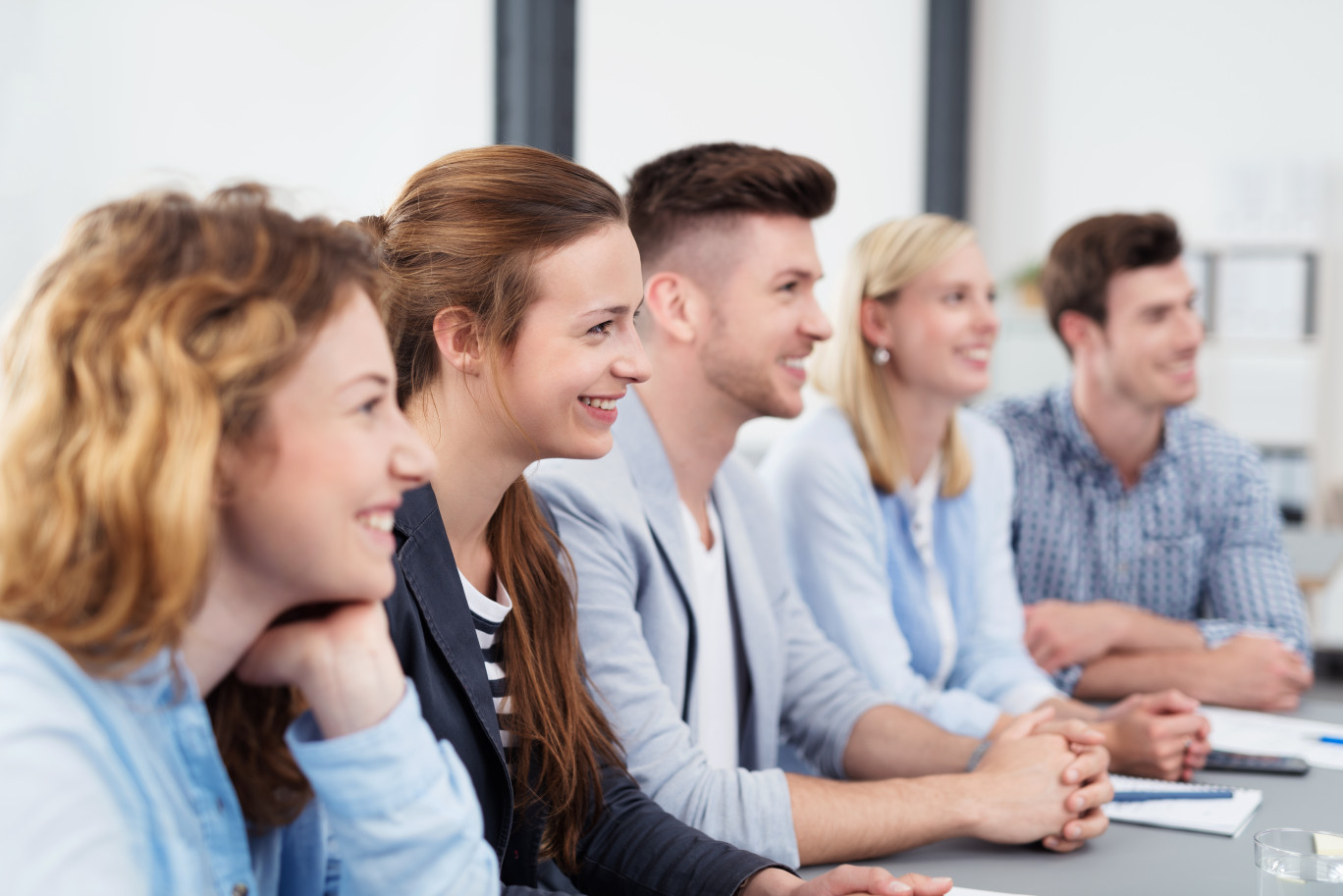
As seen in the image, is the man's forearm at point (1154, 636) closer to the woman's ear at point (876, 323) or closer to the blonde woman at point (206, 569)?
the woman's ear at point (876, 323)

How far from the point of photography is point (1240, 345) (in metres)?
5.18

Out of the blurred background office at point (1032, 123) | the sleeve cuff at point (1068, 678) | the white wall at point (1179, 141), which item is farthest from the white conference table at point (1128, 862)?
Answer: the white wall at point (1179, 141)

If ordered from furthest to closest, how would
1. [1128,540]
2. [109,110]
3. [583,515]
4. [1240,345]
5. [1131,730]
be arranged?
[1240,345]
[1128,540]
[109,110]
[1131,730]
[583,515]

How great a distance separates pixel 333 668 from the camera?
0.82 m

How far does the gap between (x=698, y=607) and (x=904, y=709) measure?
13.2 inches

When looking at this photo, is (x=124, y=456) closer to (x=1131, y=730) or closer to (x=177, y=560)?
(x=177, y=560)

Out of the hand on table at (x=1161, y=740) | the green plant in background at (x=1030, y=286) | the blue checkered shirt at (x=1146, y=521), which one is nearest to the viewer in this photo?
the hand on table at (x=1161, y=740)

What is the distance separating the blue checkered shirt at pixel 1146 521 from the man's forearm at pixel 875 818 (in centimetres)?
120

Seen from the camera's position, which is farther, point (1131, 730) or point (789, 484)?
point (789, 484)

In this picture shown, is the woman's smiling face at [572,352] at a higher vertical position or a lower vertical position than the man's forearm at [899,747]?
higher

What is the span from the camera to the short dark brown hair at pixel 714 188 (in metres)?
1.82

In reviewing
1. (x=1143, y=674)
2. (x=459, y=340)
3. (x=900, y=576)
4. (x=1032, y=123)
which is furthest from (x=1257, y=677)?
(x=1032, y=123)

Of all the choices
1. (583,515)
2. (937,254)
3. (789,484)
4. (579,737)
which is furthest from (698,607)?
(937,254)

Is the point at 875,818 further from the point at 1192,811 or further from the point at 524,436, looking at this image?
the point at 524,436
